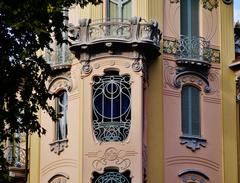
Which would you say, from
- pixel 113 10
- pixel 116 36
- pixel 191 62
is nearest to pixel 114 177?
pixel 116 36

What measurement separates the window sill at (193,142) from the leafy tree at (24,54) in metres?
11.6

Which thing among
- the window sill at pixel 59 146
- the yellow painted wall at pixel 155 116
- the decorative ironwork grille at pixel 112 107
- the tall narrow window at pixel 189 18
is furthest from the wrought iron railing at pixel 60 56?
the tall narrow window at pixel 189 18

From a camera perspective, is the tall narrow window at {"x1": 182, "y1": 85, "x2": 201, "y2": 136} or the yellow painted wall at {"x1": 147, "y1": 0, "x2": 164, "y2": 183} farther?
the tall narrow window at {"x1": 182, "y1": 85, "x2": 201, "y2": 136}

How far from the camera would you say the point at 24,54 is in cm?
2238

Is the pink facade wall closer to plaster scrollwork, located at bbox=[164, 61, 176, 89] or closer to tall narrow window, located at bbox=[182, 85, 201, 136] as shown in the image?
plaster scrollwork, located at bbox=[164, 61, 176, 89]

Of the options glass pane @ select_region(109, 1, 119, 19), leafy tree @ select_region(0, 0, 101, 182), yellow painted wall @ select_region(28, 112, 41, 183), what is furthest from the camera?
yellow painted wall @ select_region(28, 112, 41, 183)

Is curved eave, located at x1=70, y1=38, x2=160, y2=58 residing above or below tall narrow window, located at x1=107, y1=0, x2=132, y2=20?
below

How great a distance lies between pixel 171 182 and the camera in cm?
3409

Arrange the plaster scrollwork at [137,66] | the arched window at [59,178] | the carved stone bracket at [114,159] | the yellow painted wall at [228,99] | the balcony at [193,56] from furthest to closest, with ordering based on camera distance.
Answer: the yellow painted wall at [228,99], the balcony at [193,56], the arched window at [59,178], the plaster scrollwork at [137,66], the carved stone bracket at [114,159]

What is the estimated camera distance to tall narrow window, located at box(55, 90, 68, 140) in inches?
1395

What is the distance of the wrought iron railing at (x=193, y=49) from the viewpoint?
116ft

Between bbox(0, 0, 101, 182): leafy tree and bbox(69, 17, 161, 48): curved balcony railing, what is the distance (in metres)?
9.82

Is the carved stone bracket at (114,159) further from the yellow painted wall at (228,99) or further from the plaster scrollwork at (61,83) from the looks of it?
the yellow painted wall at (228,99)

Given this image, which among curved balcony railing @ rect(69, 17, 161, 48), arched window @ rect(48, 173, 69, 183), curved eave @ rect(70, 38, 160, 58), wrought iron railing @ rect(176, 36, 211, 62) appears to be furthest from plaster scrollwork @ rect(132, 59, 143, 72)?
arched window @ rect(48, 173, 69, 183)
